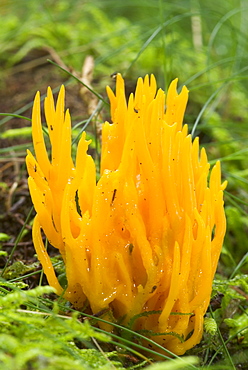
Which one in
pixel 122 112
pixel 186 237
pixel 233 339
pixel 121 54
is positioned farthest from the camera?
pixel 121 54

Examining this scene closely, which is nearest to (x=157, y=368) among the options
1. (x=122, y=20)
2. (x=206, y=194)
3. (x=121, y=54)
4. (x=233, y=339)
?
(x=206, y=194)

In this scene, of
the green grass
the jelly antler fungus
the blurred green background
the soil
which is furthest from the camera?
the blurred green background

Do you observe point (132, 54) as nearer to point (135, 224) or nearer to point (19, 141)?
point (19, 141)

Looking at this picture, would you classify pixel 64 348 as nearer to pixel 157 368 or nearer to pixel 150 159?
pixel 157 368

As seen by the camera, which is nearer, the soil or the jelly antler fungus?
the jelly antler fungus

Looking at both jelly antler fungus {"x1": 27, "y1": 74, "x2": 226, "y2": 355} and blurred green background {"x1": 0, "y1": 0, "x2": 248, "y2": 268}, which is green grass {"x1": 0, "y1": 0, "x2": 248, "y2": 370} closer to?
blurred green background {"x1": 0, "y1": 0, "x2": 248, "y2": 268}

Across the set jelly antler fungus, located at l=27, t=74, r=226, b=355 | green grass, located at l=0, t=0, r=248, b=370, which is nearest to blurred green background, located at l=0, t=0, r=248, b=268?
green grass, located at l=0, t=0, r=248, b=370
